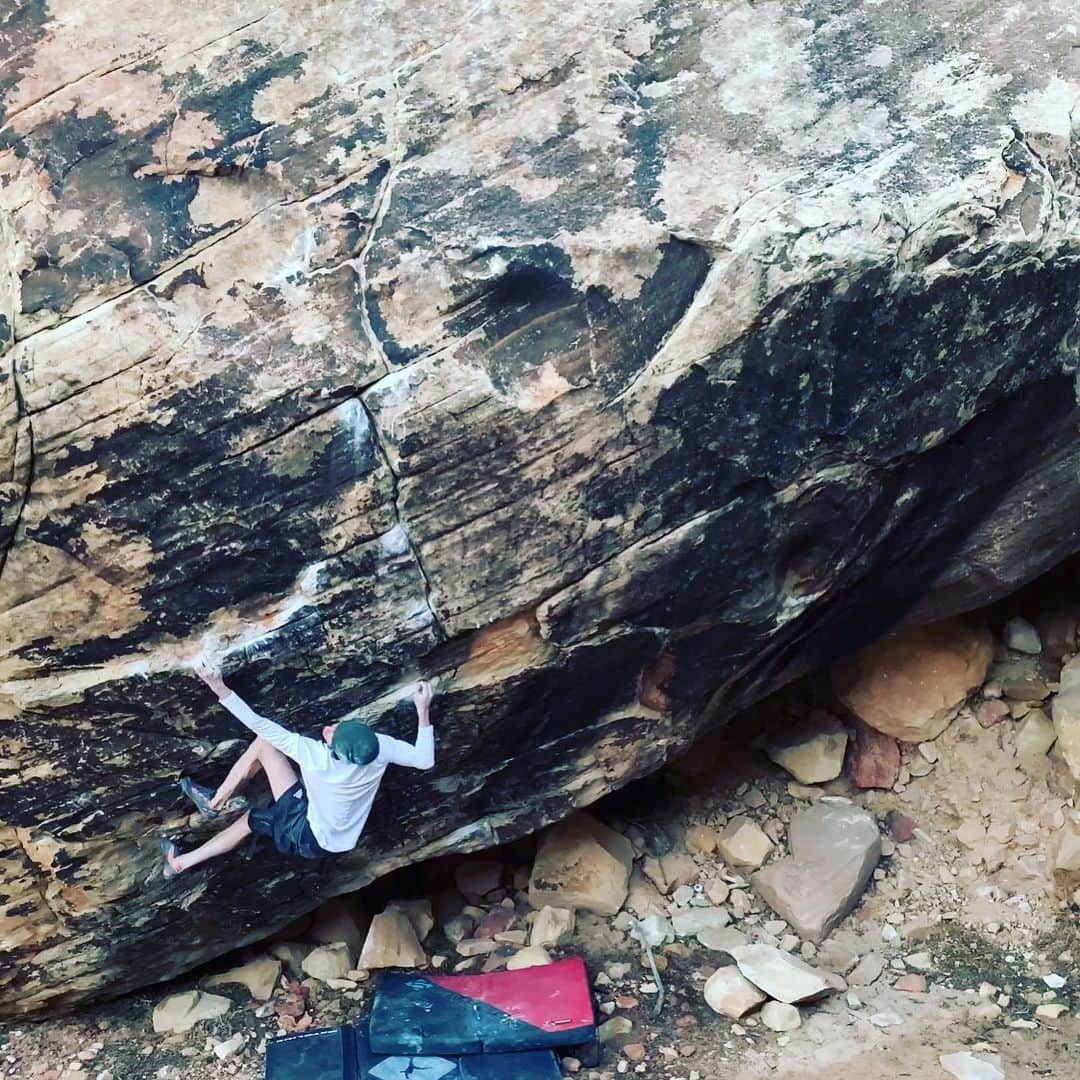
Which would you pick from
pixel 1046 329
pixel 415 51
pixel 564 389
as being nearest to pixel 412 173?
pixel 415 51

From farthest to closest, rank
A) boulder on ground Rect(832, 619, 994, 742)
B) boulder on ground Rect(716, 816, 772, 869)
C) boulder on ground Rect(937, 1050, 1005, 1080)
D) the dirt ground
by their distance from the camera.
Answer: boulder on ground Rect(832, 619, 994, 742) < boulder on ground Rect(716, 816, 772, 869) < the dirt ground < boulder on ground Rect(937, 1050, 1005, 1080)

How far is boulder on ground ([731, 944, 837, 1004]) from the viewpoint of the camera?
138 inches

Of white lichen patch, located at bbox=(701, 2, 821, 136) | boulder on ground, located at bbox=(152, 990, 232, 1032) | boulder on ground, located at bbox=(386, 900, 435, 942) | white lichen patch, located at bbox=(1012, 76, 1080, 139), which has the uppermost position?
white lichen patch, located at bbox=(701, 2, 821, 136)

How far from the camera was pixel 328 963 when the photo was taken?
370 cm

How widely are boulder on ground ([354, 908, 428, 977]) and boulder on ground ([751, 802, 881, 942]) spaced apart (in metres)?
1.13

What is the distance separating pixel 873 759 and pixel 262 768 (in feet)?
7.02

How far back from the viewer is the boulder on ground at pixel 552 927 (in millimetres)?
3787

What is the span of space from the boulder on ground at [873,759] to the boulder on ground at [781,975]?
735mm

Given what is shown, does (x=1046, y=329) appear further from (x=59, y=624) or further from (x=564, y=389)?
(x=59, y=624)

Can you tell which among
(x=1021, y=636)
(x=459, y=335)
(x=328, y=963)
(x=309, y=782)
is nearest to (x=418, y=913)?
(x=328, y=963)

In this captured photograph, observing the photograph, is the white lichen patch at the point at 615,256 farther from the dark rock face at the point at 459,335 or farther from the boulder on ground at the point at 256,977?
the boulder on ground at the point at 256,977

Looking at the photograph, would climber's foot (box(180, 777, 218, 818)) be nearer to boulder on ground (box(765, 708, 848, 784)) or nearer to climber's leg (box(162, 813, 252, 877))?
climber's leg (box(162, 813, 252, 877))

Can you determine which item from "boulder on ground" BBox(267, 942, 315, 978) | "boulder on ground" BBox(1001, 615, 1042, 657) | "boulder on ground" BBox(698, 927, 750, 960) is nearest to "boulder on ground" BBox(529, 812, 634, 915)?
"boulder on ground" BBox(698, 927, 750, 960)

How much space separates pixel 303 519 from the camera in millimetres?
2857
